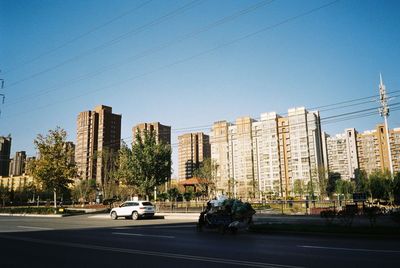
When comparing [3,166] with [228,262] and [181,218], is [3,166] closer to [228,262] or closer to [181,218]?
[181,218]

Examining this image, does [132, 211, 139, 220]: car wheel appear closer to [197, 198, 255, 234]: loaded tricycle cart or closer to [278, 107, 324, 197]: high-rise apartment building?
[197, 198, 255, 234]: loaded tricycle cart

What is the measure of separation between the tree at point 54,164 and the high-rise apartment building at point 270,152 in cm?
6424

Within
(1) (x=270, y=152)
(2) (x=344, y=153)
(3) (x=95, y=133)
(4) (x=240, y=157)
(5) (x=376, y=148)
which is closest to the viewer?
(3) (x=95, y=133)

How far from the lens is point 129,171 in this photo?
3609 cm

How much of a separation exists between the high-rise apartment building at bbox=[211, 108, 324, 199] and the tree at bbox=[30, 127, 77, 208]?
6424 centimetres

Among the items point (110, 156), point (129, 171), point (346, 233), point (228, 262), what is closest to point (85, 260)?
point (228, 262)

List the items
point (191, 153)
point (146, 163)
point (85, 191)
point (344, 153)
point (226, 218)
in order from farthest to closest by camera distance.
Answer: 1. point (191, 153)
2. point (344, 153)
3. point (85, 191)
4. point (146, 163)
5. point (226, 218)

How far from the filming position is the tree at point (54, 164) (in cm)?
3897

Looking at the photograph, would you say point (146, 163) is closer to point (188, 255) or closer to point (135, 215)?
point (135, 215)

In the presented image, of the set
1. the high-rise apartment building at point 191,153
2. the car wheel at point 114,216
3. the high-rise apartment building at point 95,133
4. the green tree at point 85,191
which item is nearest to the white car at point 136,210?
the car wheel at point 114,216

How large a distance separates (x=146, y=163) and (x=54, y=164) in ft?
38.6

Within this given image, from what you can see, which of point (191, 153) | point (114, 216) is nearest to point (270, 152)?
point (191, 153)

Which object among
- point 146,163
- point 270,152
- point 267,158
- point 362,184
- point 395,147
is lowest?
point 362,184

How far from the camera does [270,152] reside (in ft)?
379
